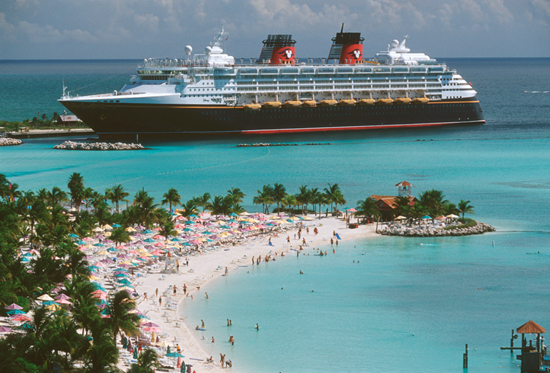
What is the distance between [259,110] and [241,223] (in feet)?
189

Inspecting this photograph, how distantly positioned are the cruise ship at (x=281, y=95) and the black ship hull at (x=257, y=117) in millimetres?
148

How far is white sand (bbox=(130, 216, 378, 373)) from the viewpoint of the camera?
124ft


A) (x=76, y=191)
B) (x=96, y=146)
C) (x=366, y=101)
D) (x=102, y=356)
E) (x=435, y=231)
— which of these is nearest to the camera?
(x=102, y=356)

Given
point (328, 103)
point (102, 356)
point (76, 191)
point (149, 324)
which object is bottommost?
point (149, 324)

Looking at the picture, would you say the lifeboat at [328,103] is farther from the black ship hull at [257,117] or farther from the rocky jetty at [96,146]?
the rocky jetty at [96,146]

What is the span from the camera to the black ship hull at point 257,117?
10769 centimetres

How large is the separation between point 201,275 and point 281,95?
74233 millimetres

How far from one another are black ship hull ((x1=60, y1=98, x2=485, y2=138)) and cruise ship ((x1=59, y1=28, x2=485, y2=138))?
0.48 feet

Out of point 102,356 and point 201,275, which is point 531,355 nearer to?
point 102,356

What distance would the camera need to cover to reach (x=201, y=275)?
4975 centimetres

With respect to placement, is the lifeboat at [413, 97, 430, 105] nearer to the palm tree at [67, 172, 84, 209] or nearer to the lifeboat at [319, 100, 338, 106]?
the lifeboat at [319, 100, 338, 106]

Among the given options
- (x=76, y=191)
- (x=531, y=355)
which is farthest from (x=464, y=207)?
(x=76, y=191)

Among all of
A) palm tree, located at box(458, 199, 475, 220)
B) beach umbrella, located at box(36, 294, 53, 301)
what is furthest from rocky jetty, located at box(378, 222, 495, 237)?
beach umbrella, located at box(36, 294, 53, 301)

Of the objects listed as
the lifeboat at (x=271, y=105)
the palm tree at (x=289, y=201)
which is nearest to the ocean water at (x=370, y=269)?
the palm tree at (x=289, y=201)
